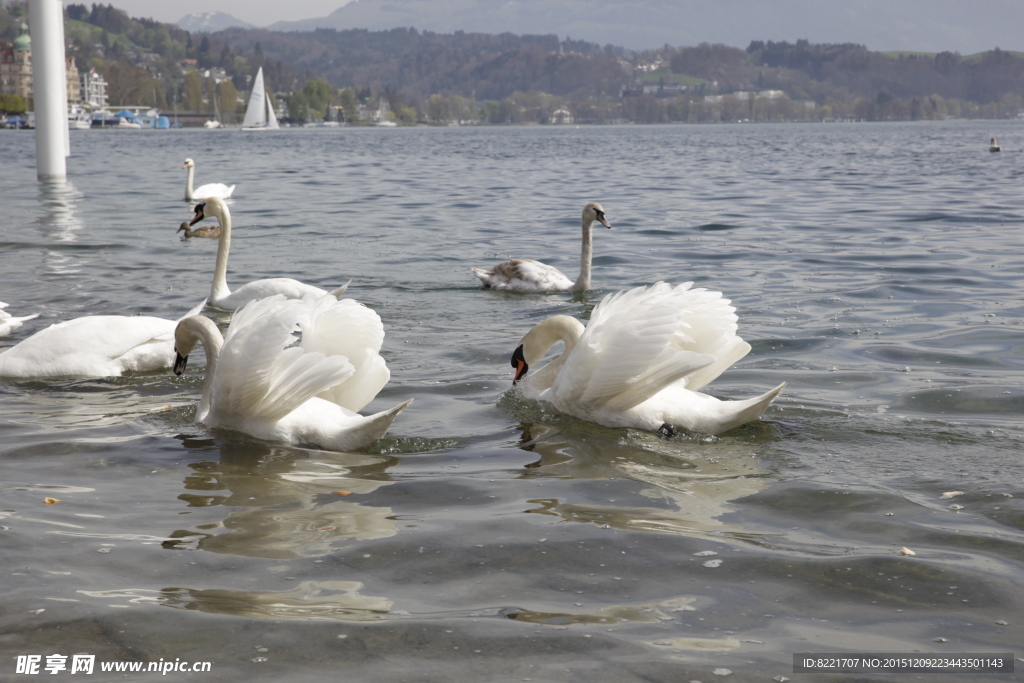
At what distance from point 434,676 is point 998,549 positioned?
7.66ft

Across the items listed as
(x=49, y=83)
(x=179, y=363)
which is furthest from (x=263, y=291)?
(x=49, y=83)

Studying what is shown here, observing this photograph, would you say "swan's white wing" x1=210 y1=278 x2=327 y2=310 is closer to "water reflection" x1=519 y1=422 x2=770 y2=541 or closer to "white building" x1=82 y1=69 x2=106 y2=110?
"water reflection" x1=519 y1=422 x2=770 y2=541

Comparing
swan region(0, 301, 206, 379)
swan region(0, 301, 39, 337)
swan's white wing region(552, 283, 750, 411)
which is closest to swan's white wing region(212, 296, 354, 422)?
swan's white wing region(552, 283, 750, 411)

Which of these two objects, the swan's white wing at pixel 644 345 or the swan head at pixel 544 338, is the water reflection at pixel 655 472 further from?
Answer: the swan head at pixel 544 338

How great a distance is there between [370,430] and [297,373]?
1.58 ft

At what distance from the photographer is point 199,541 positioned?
12.4ft

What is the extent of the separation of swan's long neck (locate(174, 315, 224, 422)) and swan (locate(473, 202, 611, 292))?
5.19 meters

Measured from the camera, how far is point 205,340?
17.9 ft

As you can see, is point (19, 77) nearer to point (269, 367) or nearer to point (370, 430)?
point (269, 367)

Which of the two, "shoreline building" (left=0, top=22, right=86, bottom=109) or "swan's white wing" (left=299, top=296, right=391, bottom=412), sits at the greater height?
"shoreline building" (left=0, top=22, right=86, bottom=109)

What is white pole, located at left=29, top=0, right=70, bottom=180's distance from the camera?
19.4m

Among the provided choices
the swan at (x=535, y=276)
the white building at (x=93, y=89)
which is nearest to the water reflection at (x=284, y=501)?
the swan at (x=535, y=276)

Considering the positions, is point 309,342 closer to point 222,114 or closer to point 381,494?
point 381,494

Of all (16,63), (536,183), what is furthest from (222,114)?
(536,183)
